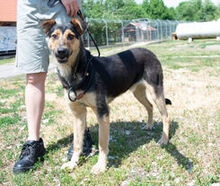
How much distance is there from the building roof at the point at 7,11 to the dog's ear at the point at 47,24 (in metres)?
23.8

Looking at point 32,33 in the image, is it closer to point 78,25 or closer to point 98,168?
point 78,25

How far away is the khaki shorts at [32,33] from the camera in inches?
126

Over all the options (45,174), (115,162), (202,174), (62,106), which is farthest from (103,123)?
(62,106)

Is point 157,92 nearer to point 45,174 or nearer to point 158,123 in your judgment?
point 158,123

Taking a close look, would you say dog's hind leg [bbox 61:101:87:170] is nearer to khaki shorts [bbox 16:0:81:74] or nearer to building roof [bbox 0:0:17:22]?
khaki shorts [bbox 16:0:81:74]

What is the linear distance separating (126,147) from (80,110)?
3.14 ft

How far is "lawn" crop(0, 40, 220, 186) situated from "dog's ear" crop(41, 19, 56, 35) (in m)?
1.78

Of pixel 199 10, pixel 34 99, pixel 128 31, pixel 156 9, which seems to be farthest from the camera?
pixel 199 10

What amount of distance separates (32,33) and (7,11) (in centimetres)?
2608

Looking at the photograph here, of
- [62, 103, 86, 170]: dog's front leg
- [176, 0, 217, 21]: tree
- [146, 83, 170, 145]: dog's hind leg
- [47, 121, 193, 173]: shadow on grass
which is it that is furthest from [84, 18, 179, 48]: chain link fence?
[176, 0, 217, 21]: tree

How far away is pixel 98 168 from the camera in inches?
124

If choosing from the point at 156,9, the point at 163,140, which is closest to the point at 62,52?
the point at 163,140

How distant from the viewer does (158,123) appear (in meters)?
4.71

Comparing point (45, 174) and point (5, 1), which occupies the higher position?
point (5, 1)
